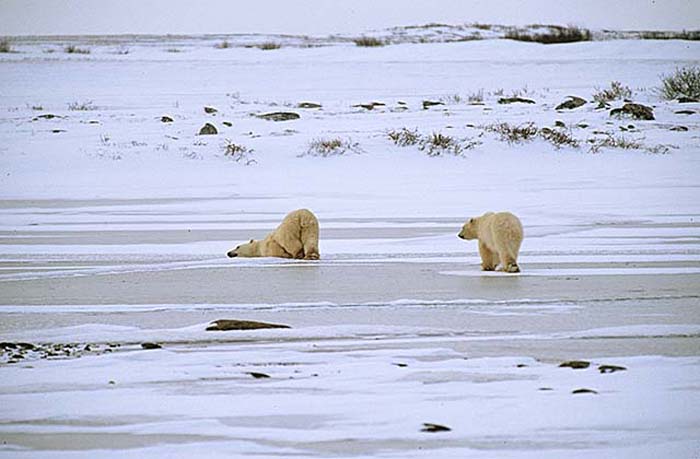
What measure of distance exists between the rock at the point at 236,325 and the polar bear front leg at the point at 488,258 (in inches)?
144

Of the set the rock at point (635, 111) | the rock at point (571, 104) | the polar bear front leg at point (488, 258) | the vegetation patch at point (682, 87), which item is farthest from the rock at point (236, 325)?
the vegetation patch at point (682, 87)

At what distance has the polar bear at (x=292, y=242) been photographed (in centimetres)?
1324

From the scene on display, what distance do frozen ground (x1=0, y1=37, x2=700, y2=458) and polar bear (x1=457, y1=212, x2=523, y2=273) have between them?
0.27m

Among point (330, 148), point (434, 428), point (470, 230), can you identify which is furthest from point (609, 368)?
point (330, 148)

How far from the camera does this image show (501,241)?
474 inches

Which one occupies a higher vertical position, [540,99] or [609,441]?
[540,99]

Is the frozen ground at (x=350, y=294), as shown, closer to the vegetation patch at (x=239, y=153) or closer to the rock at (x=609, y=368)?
the rock at (x=609, y=368)

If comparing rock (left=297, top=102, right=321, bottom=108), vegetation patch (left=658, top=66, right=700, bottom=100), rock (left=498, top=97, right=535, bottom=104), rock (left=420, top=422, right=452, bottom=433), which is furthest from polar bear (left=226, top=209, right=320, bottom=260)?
Answer: vegetation patch (left=658, top=66, right=700, bottom=100)

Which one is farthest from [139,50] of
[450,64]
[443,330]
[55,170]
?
[443,330]

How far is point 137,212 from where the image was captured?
19.5 meters

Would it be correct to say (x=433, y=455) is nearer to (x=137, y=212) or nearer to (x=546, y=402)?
(x=546, y=402)

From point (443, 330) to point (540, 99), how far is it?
1204 inches

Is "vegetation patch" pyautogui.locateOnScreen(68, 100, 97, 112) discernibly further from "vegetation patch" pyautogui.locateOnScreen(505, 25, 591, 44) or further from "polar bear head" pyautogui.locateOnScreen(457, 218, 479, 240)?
"vegetation patch" pyautogui.locateOnScreen(505, 25, 591, 44)

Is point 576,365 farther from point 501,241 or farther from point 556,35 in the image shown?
point 556,35
